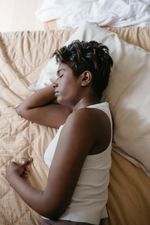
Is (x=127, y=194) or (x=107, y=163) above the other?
(x=107, y=163)

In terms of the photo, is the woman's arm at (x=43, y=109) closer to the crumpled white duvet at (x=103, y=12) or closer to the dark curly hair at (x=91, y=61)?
the dark curly hair at (x=91, y=61)

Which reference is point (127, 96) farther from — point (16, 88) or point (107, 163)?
point (16, 88)

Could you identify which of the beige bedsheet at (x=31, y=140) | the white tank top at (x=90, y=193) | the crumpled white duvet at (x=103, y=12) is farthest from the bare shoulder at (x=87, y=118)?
the crumpled white duvet at (x=103, y=12)

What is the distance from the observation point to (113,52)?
55.2 inches

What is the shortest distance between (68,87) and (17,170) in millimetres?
374

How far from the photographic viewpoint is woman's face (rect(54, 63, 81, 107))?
1.21 meters

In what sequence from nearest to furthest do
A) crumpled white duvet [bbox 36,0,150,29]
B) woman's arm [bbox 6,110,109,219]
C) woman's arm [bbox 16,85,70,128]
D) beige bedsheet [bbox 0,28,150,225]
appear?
woman's arm [bbox 6,110,109,219] → beige bedsheet [bbox 0,28,150,225] → woman's arm [bbox 16,85,70,128] → crumpled white duvet [bbox 36,0,150,29]

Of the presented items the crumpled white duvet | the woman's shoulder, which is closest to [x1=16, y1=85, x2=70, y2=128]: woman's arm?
the woman's shoulder

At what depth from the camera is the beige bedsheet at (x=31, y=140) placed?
3.83 ft

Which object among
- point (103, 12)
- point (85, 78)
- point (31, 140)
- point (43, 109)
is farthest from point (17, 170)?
point (103, 12)

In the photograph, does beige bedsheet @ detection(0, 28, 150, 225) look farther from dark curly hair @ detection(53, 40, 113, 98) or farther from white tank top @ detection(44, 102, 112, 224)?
dark curly hair @ detection(53, 40, 113, 98)

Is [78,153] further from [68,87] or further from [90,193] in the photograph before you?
[68,87]

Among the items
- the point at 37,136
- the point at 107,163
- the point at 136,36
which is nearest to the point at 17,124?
the point at 37,136

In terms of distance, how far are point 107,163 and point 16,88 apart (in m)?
0.67
